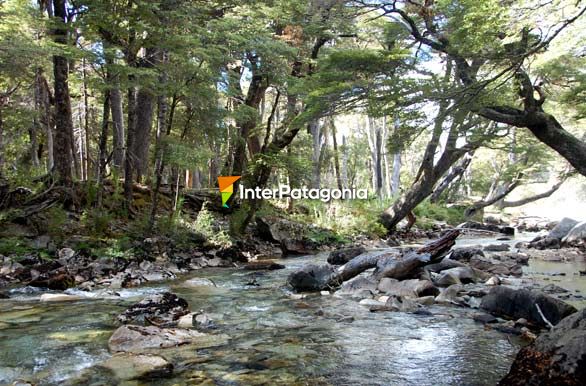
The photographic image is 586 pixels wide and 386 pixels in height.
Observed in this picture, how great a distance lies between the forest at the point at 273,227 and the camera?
148 inches

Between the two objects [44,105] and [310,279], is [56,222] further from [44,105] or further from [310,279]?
[44,105]

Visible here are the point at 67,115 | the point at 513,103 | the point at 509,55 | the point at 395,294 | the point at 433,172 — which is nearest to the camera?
the point at 509,55

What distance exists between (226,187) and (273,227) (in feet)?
6.49

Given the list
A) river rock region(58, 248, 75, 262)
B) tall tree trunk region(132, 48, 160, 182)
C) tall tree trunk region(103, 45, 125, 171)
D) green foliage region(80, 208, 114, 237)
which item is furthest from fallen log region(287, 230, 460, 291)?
tall tree trunk region(132, 48, 160, 182)

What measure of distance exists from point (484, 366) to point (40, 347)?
362cm

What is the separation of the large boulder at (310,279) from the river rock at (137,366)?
3635 millimetres

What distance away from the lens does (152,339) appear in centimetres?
405

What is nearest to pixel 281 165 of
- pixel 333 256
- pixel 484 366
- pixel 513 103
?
pixel 333 256

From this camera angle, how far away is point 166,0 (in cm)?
874

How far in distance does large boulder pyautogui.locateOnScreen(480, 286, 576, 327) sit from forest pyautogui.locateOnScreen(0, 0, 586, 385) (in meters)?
0.02

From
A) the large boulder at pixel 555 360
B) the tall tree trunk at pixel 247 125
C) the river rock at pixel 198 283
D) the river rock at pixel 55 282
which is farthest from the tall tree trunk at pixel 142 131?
the large boulder at pixel 555 360

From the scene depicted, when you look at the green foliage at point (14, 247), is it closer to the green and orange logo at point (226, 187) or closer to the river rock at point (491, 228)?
the green and orange logo at point (226, 187)

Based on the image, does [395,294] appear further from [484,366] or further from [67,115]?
[67,115]

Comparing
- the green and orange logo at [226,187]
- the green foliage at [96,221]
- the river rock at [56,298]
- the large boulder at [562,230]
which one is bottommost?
the river rock at [56,298]
